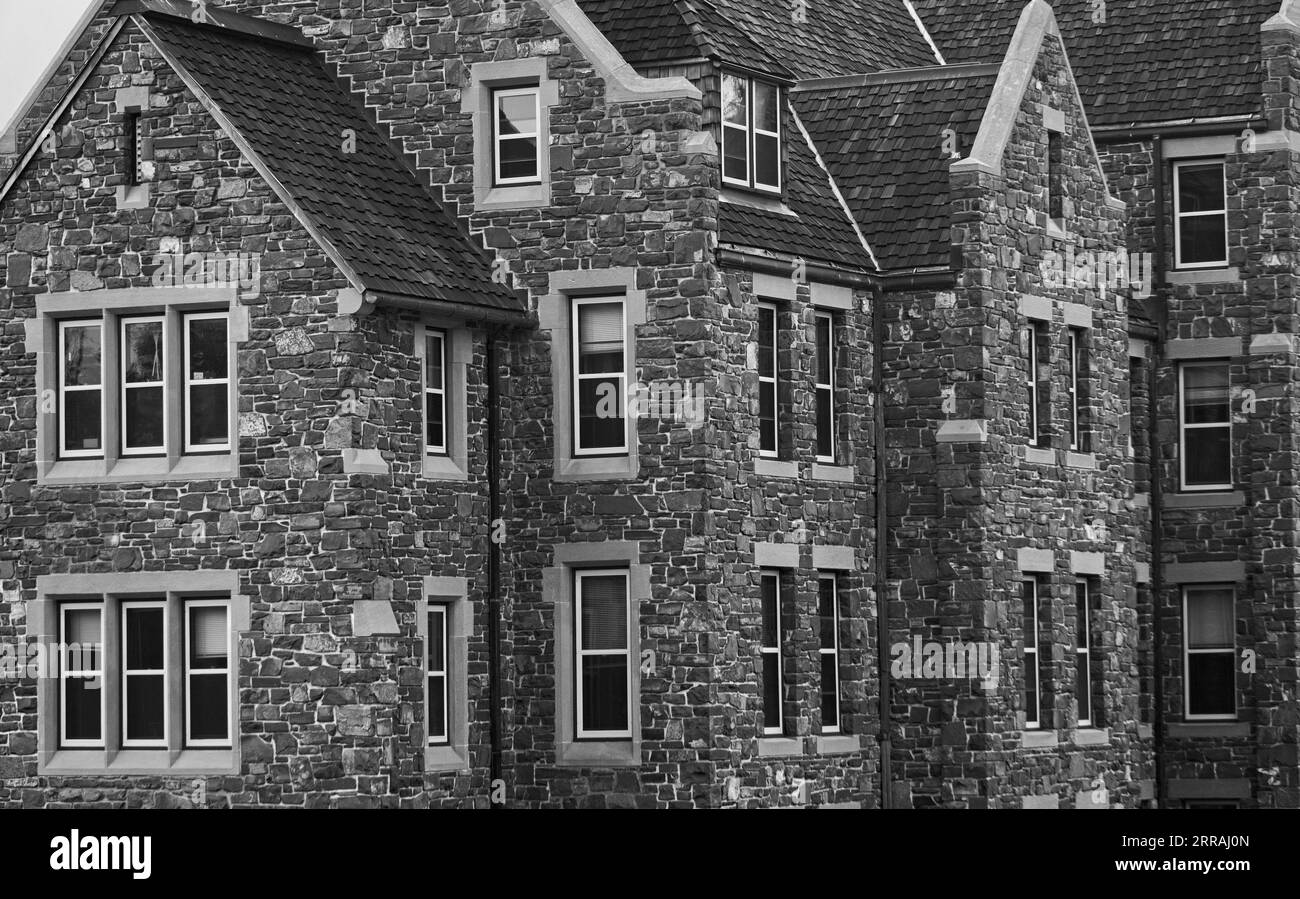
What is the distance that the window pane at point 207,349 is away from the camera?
3716 cm

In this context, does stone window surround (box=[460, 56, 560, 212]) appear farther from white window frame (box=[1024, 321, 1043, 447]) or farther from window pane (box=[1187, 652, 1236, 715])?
window pane (box=[1187, 652, 1236, 715])

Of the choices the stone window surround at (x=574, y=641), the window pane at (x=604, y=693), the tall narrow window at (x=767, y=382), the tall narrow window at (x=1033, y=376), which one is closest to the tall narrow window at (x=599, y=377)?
the stone window surround at (x=574, y=641)

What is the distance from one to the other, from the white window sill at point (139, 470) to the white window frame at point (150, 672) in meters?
1.53

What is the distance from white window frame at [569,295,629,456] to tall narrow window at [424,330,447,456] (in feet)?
5.72

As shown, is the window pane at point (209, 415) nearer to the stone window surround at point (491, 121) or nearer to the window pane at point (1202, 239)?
the stone window surround at point (491, 121)

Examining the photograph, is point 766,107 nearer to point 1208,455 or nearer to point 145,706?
point 145,706

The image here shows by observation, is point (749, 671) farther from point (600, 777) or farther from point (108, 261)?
point (108, 261)

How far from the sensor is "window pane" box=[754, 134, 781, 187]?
40781mm

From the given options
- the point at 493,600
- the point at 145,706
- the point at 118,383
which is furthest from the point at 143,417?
the point at 493,600

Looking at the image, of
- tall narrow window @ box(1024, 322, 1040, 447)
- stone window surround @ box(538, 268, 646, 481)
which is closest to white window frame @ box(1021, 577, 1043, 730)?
tall narrow window @ box(1024, 322, 1040, 447)

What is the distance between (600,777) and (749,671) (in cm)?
234

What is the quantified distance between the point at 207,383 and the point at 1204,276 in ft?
62.1

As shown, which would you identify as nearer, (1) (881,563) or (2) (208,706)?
(2) (208,706)

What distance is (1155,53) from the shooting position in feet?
165
